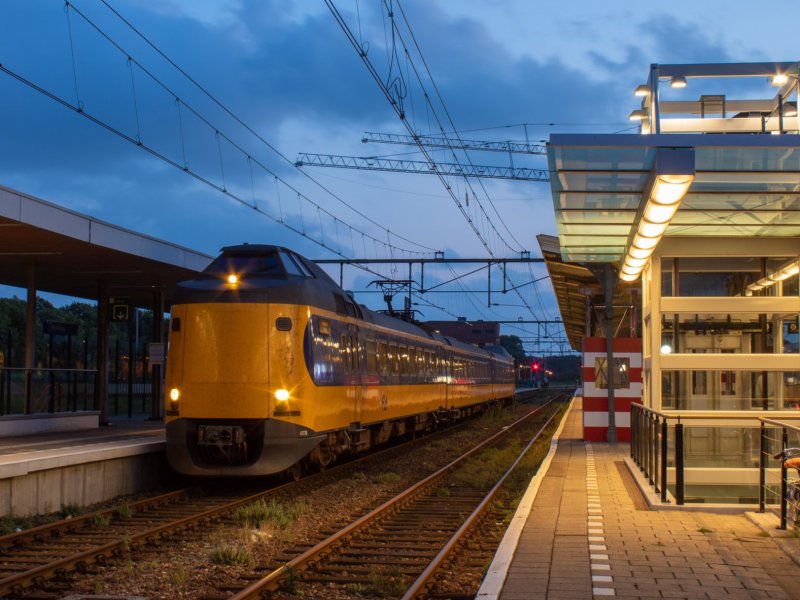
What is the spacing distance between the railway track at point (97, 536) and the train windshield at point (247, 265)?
121 inches

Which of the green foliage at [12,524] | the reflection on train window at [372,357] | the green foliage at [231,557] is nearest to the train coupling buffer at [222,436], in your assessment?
the green foliage at [12,524]

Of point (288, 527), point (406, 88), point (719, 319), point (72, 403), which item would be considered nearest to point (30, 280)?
point (72, 403)

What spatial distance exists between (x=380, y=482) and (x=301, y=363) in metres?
2.86

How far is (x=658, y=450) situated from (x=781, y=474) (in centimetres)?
224

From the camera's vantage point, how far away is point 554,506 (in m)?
11.2

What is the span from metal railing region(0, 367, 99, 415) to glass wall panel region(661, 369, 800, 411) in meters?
11.9

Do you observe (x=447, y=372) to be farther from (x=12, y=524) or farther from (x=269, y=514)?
(x=12, y=524)

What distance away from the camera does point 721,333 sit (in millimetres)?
13883

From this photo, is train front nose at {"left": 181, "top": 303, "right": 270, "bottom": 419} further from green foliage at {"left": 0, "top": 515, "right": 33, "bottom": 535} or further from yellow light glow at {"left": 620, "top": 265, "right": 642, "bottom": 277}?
yellow light glow at {"left": 620, "top": 265, "right": 642, "bottom": 277}

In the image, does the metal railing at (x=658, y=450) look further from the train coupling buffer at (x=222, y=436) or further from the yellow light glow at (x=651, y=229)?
the train coupling buffer at (x=222, y=436)

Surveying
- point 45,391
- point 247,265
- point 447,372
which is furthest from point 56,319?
point 247,265

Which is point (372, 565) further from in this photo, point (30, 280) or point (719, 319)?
point (30, 280)

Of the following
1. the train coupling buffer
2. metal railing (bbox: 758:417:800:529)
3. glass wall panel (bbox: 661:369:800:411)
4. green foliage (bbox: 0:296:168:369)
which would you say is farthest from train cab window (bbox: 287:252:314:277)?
green foliage (bbox: 0:296:168:369)

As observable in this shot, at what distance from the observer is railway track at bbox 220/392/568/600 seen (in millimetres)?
7715
